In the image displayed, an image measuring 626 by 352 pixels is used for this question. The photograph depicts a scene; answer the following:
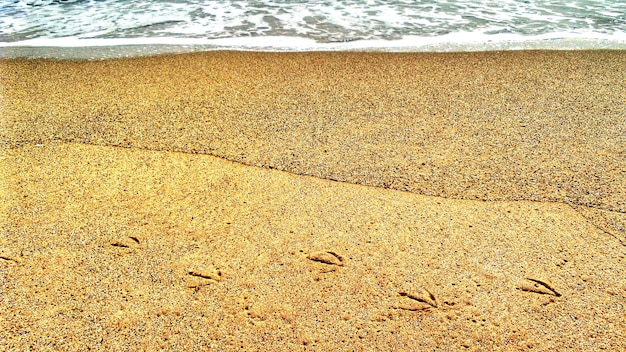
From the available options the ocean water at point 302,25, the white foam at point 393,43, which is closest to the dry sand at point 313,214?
the white foam at point 393,43

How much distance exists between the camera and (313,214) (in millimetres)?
2582

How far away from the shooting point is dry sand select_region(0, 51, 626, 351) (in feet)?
6.41

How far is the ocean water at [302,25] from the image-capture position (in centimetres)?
554

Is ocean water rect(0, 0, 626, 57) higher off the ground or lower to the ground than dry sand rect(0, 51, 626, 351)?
higher

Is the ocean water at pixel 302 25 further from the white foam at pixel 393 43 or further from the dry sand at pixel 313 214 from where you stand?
the dry sand at pixel 313 214

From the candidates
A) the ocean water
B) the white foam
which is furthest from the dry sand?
the ocean water

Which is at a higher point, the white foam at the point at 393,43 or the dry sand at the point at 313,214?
the white foam at the point at 393,43

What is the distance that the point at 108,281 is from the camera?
6.98 ft

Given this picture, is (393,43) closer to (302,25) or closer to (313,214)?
(302,25)

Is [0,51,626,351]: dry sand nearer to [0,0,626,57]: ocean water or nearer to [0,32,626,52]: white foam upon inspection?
[0,32,626,52]: white foam

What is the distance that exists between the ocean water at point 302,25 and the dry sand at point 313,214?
4.54 ft

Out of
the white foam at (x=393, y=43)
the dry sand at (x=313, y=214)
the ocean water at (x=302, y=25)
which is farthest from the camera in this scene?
the ocean water at (x=302, y=25)

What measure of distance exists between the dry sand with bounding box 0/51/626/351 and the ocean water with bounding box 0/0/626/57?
138 cm

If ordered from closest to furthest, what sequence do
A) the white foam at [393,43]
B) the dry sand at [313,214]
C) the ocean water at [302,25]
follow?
the dry sand at [313,214] < the white foam at [393,43] < the ocean water at [302,25]
